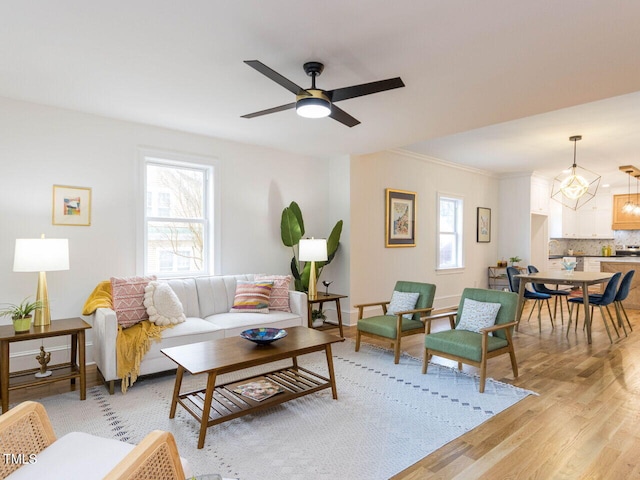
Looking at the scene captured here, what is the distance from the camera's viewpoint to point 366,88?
7.81 ft

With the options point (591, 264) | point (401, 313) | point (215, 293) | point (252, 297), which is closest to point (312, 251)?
point (252, 297)

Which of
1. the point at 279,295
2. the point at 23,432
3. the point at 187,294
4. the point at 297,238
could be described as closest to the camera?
the point at 23,432

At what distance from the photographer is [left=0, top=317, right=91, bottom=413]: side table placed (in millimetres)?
2803

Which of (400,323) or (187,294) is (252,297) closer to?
(187,294)

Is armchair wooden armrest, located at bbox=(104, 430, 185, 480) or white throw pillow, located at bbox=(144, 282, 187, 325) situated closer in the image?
armchair wooden armrest, located at bbox=(104, 430, 185, 480)

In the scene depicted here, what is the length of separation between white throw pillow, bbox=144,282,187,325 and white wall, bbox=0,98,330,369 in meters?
0.73

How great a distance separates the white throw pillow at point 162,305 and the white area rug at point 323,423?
0.54m

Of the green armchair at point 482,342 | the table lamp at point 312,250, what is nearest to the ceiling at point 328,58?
the table lamp at point 312,250

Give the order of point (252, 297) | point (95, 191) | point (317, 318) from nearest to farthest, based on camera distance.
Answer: point (95, 191)
point (252, 297)
point (317, 318)

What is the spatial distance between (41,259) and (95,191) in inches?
44.0

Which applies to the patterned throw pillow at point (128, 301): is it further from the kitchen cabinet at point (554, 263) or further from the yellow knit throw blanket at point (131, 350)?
the kitchen cabinet at point (554, 263)

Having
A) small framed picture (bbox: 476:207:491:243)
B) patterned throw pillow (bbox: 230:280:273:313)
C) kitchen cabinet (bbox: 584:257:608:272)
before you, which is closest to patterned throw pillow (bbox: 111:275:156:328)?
patterned throw pillow (bbox: 230:280:273:313)

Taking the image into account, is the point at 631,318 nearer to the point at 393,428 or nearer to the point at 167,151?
the point at 393,428

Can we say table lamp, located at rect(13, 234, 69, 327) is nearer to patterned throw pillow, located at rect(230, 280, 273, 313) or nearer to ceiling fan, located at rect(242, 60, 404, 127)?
patterned throw pillow, located at rect(230, 280, 273, 313)
